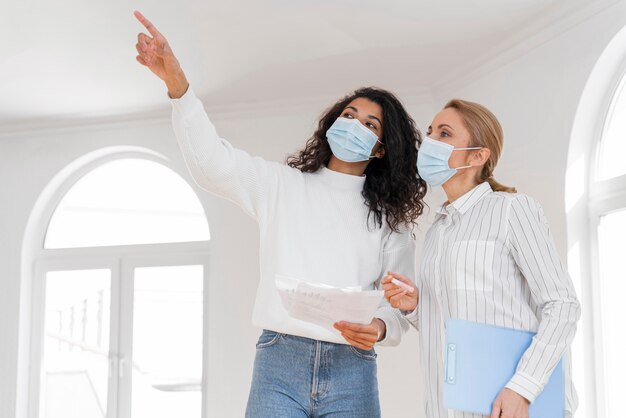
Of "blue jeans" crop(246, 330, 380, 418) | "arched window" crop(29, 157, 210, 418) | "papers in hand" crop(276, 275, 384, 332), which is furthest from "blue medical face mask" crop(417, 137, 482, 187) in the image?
"arched window" crop(29, 157, 210, 418)

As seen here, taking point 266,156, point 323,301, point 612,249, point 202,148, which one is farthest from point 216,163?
point 266,156

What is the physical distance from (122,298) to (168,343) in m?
0.44

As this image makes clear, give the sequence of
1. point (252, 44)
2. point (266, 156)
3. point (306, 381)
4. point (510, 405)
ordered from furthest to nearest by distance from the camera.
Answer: point (266, 156) → point (252, 44) → point (306, 381) → point (510, 405)

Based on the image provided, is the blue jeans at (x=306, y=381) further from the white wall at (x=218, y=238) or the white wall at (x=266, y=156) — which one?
the white wall at (x=218, y=238)

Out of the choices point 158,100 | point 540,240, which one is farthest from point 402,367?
point 540,240

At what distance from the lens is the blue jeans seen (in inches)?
75.7

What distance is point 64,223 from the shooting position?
555 cm

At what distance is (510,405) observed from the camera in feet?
5.43

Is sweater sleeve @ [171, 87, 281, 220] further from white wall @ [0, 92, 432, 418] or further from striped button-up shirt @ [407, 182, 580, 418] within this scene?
white wall @ [0, 92, 432, 418]

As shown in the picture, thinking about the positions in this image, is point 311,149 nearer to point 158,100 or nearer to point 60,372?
point 158,100

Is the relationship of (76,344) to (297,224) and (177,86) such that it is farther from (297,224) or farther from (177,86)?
(177,86)

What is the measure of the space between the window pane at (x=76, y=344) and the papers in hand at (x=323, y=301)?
370 centimetres

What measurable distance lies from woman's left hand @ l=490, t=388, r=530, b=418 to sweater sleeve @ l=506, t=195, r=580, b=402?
0.04ft

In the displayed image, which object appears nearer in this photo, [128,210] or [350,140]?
[350,140]
